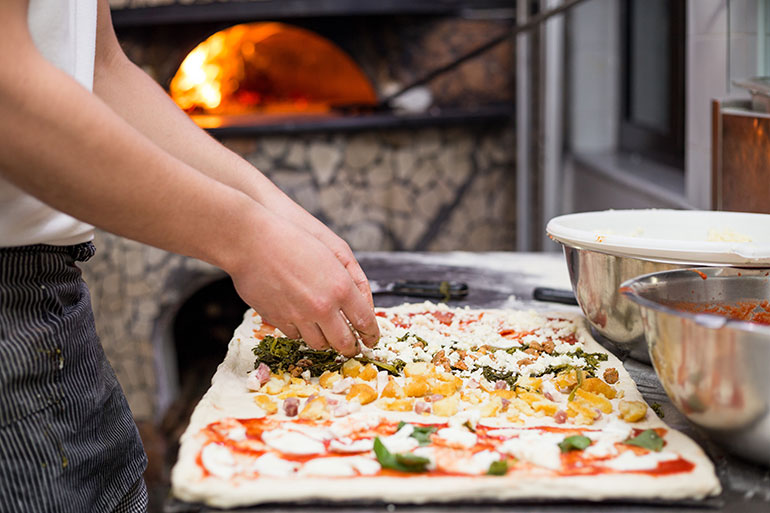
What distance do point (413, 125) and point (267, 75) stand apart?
47.5 inches

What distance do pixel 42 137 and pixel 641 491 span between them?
0.68 meters

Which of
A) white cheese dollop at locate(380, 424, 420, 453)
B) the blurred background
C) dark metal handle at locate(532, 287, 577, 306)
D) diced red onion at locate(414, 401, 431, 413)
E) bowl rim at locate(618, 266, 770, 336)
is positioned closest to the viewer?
bowl rim at locate(618, 266, 770, 336)

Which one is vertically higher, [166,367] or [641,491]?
[641,491]

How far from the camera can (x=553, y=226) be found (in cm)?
125

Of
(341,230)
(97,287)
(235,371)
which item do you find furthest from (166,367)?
(235,371)

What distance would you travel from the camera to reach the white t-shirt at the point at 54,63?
0.90m

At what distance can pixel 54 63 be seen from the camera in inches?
37.4

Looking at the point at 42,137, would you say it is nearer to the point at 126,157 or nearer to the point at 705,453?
the point at 126,157

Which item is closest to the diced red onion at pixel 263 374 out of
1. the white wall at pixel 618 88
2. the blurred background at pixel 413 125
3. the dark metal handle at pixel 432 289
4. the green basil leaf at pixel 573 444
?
the green basil leaf at pixel 573 444

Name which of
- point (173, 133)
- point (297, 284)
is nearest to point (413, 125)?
point (173, 133)

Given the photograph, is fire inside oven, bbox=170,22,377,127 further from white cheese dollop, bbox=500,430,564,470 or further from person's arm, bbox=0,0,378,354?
white cheese dollop, bbox=500,430,564,470

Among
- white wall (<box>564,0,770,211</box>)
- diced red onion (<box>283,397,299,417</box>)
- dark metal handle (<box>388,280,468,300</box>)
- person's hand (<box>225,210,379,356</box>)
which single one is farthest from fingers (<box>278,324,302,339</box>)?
white wall (<box>564,0,770,211</box>)

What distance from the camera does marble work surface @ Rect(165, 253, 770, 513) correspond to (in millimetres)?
757

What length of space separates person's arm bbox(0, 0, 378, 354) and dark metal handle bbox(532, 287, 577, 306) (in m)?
0.62
